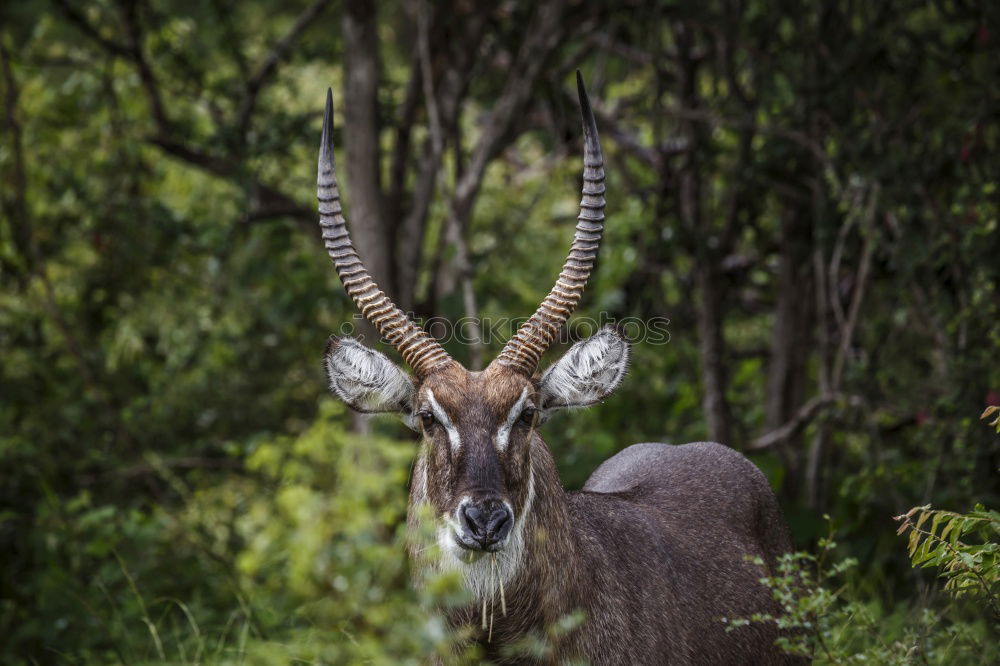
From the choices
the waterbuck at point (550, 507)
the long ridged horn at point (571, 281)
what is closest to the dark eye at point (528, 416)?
the waterbuck at point (550, 507)

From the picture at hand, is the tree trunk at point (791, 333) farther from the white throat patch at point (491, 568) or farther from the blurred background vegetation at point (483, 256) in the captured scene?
the white throat patch at point (491, 568)

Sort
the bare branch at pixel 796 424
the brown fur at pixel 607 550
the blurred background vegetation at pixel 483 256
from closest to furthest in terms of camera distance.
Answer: the brown fur at pixel 607 550 < the blurred background vegetation at pixel 483 256 < the bare branch at pixel 796 424

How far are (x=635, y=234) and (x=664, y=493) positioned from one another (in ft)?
15.2

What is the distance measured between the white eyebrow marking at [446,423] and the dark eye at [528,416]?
28 centimetres

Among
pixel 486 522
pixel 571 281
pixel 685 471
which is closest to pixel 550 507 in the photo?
pixel 486 522

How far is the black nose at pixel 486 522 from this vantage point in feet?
12.7

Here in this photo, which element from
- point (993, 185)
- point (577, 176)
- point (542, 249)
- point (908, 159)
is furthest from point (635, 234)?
point (993, 185)

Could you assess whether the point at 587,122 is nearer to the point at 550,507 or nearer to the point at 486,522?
the point at 550,507

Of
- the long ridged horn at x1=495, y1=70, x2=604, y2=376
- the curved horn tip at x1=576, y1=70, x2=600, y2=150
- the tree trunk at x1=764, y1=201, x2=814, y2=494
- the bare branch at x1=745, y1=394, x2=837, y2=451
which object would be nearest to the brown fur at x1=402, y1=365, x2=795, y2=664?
the long ridged horn at x1=495, y1=70, x2=604, y2=376

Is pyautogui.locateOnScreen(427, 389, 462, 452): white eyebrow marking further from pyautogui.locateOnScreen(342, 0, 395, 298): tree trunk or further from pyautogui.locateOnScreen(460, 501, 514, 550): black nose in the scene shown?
pyautogui.locateOnScreen(342, 0, 395, 298): tree trunk

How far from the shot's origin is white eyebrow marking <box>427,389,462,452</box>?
416cm

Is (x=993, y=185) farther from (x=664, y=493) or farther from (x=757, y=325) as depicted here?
(x=757, y=325)

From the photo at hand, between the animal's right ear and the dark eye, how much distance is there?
1.57 ft

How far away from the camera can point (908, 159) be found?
7.30 m
